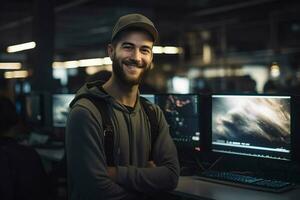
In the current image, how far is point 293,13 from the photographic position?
1027cm

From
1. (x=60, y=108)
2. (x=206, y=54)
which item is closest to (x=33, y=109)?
(x=60, y=108)

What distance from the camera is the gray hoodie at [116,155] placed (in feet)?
6.23

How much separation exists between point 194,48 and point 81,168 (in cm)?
1138

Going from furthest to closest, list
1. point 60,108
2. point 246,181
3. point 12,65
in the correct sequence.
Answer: point 12,65, point 60,108, point 246,181

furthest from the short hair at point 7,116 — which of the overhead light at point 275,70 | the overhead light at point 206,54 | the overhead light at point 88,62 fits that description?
the overhead light at point 88,62

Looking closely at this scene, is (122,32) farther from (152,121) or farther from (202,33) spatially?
(202,33)

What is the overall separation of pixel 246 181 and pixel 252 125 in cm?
33

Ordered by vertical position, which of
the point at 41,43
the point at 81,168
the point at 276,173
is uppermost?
the point at 41,43

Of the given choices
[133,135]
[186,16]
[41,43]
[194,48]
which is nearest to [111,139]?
[133,135]

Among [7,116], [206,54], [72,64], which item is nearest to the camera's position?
[7,116]

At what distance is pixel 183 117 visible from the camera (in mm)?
3125

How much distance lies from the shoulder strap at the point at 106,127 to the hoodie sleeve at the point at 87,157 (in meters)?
0.03

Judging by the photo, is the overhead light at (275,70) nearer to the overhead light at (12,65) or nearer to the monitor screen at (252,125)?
the monitor screen at (252,125)

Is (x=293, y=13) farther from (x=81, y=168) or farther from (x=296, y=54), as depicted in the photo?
(x=81, y=168)
